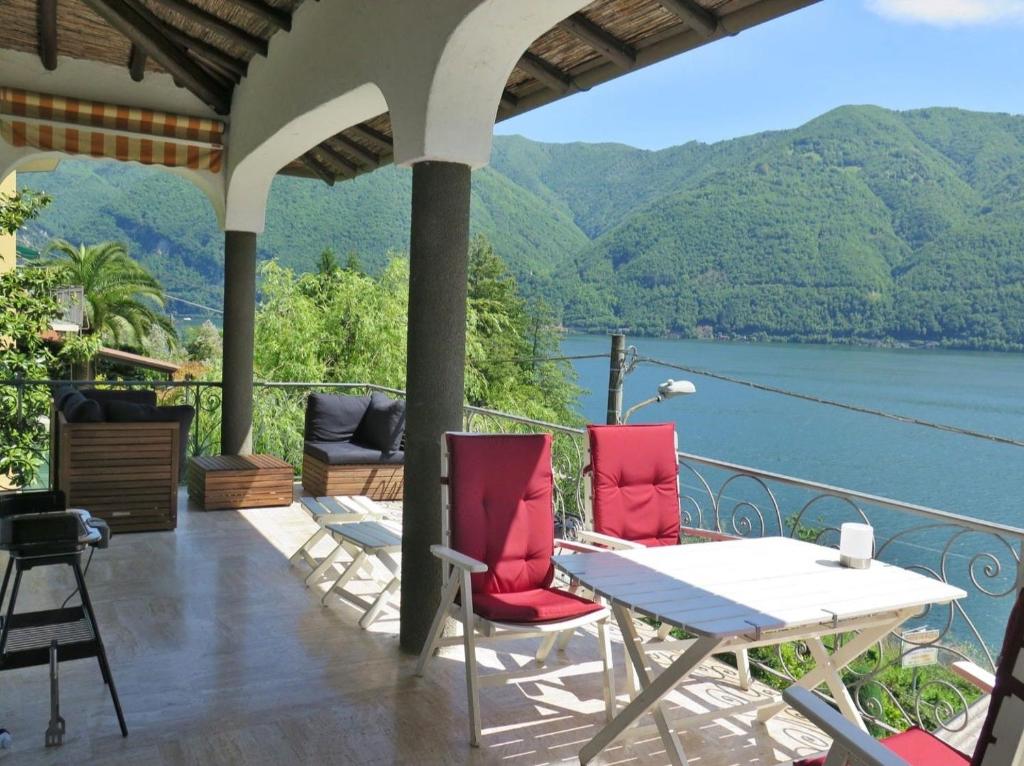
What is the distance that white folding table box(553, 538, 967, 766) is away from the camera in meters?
2.66

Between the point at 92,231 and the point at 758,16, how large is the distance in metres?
49.6

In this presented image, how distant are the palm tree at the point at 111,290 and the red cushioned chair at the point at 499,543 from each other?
872 inches

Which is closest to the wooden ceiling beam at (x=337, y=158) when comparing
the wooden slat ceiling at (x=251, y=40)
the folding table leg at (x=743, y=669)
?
the wooden slat ceiling at (x=251, y=40)

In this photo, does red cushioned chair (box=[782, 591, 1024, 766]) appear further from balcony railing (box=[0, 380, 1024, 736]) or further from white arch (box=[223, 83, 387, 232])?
white arch (box=[223, 83, 387, 232])

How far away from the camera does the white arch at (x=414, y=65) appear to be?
3732 millimetres

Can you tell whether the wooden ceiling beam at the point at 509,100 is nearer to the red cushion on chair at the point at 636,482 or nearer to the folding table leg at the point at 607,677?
the red cushion on chair at the point at 636,482

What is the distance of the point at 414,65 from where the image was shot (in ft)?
13.2

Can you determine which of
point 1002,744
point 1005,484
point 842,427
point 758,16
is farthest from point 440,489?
point 842,427

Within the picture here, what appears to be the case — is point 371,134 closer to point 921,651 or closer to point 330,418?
point 330,418

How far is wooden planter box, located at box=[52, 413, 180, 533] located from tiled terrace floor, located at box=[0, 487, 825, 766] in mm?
1258

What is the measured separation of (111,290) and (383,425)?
18.9 meters

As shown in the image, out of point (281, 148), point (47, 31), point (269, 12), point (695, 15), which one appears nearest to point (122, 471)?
point (281, 148)

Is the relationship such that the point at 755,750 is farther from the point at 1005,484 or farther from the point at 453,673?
the point at 1005,484

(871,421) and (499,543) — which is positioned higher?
(499,543)
